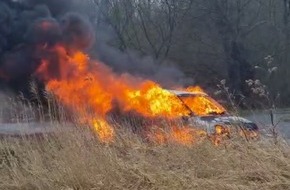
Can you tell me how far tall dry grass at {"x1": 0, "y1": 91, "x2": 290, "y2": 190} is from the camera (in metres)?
5.71

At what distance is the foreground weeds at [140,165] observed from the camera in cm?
570

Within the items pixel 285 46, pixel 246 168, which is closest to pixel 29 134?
pixel 246 168

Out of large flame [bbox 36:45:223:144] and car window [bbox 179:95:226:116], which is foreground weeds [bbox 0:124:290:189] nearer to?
large flame [bbox 36:45:223:144]

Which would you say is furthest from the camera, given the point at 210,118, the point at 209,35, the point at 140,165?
the point at 209,35

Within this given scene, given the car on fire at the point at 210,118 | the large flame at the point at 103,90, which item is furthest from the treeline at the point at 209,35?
the car on fire at the point at 210,118

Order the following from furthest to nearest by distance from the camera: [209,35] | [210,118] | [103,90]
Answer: [209,35] → [103,90] → [210,118]

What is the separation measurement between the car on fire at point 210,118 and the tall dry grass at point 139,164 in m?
0.68

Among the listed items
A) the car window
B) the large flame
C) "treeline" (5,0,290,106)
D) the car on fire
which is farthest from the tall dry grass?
"treeline" (5,0,290,106)

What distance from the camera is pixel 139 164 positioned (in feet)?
20.3

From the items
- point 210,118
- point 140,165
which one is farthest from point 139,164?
point 210,118

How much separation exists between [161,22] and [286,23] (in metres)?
8.08

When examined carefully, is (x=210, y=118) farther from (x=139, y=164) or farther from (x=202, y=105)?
(x=139, y=164)

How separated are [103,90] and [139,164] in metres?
5.04

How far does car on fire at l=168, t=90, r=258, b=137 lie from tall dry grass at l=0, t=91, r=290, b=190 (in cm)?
68
